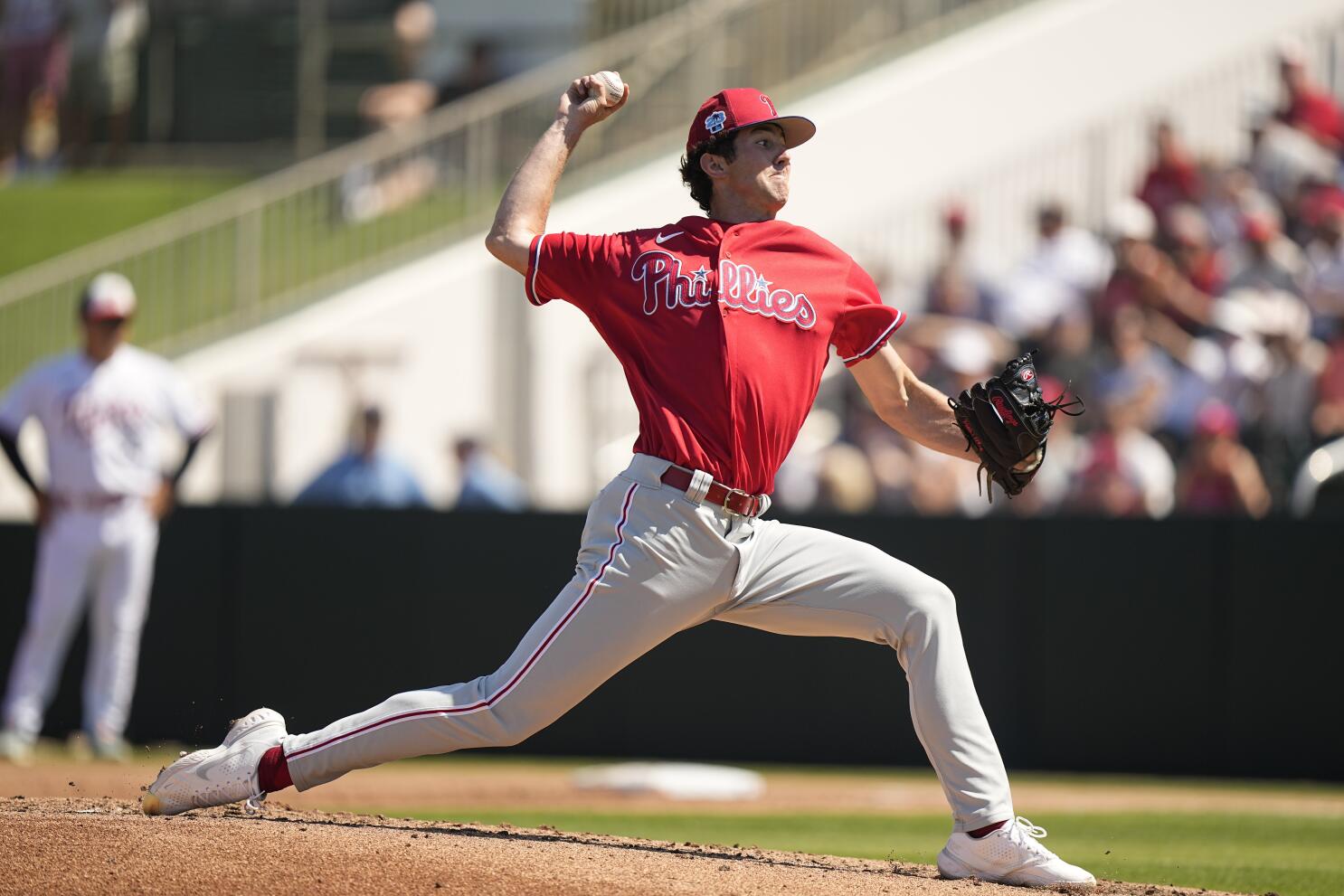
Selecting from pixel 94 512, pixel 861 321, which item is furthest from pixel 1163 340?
pixel 861 321

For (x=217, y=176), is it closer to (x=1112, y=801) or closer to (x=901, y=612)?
(x=1112, y=801)

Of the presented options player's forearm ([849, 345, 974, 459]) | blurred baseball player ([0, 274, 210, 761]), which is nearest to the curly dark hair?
player's forearm ([849, 345, 974, 459])

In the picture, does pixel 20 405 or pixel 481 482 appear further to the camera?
pixel 481 482

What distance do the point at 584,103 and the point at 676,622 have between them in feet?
5.04

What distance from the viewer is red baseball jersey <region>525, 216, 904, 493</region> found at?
5277 millimetres

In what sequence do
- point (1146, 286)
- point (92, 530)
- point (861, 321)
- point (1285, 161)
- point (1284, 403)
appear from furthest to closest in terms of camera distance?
point (1285, 161), point (1146, 286), point (1284, 403), point (92, 530), point (861, 321)

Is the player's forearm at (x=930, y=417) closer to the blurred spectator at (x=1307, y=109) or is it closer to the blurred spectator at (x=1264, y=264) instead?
the blurred spectator at (x=1264, y=264)

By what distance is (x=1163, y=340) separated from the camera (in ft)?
42.2

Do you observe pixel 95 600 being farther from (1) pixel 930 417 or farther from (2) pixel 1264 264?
(2) pixel 1264 264

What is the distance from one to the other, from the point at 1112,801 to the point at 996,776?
16.0 ft

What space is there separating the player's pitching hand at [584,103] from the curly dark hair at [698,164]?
263 millimetres

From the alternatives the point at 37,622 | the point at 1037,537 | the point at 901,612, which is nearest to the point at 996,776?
the point at 901,612

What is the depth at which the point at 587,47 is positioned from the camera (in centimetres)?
1716

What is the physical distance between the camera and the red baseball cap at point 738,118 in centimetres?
544
